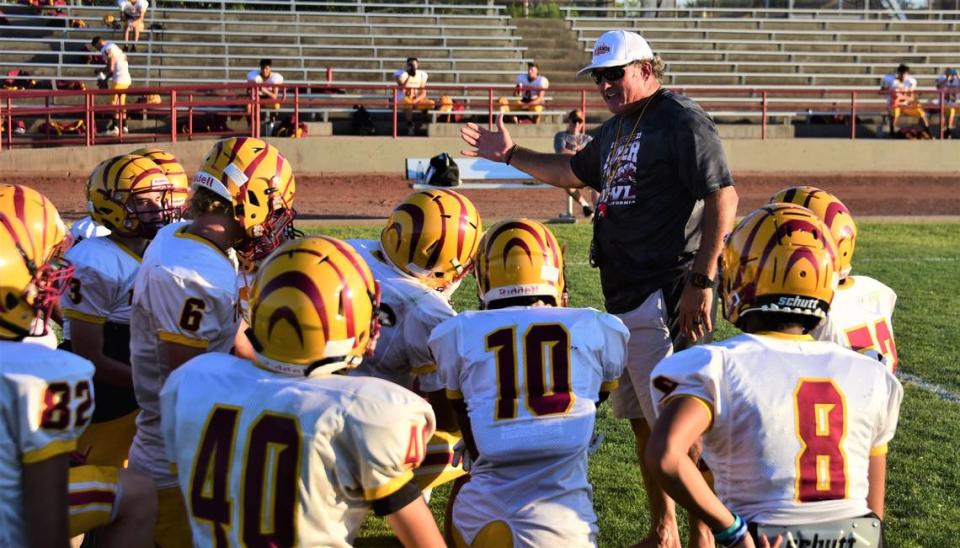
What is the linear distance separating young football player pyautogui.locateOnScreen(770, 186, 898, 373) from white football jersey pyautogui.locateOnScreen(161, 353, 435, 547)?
2069 mm

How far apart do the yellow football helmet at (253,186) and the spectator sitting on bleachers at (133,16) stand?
21268 mm

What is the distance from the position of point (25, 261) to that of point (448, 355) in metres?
1.42

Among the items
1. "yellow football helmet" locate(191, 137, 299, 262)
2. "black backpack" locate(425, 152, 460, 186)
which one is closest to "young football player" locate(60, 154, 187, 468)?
"yellow football helmet" locate(191, 137, 299, 262)

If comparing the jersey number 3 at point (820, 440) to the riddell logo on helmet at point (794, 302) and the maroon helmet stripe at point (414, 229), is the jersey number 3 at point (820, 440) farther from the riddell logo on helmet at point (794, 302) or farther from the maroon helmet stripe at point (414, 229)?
the maroon helmet stripe at point (414, 229)

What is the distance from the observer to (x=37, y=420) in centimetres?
276

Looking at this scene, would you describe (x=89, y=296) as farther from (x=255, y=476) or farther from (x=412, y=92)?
(x=412, y=92)

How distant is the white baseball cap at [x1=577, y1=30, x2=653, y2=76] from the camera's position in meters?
4.93

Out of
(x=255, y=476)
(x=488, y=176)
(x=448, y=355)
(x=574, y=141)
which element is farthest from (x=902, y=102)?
(x=255, y=476)

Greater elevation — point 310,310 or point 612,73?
point 612,73

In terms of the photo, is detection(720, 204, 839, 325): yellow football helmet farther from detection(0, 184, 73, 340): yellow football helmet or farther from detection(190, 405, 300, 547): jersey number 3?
detection(0, 184, 73, 340): yellow football helmet

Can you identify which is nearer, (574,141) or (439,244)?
(439,244)

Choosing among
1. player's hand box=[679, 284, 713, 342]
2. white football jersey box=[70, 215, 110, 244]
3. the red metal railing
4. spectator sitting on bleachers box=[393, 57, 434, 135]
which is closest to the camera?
player's hand box=[679, 284, 713, 342]

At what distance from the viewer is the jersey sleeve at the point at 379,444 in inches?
108

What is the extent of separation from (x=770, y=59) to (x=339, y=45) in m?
10.9
